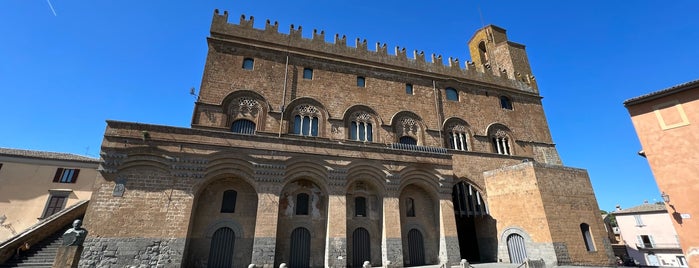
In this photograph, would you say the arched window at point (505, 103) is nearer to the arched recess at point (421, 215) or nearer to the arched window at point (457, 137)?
the arched window at point (457, 137)

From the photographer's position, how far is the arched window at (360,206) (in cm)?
1359

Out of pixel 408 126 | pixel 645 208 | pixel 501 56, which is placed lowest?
pixel 645 208

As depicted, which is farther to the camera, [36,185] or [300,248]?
[36,185]

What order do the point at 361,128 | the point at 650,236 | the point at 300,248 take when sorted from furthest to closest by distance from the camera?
the point at 650,236 → the point at 361,128 → the point at 300,248

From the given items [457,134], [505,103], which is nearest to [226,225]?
[457,134]

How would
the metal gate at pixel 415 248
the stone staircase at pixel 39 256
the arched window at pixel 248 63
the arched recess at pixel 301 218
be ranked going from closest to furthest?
the stone staircase at pixel 39 256
the arched recess at pixel 301 218
the metal gate at pixel 415 248
the arched window at pixel 248 63

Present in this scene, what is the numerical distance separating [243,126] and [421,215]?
10.3 m

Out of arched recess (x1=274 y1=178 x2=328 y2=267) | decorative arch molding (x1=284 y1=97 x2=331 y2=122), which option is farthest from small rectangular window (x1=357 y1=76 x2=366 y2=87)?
arched recess (x1=274 y1=178 x2=328 y2=267)

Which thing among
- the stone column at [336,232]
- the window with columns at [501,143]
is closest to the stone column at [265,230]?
the stone column at [336,232]

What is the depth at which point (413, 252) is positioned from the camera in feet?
44.7

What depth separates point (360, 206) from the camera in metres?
13.7

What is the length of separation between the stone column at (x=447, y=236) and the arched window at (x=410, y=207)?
1.32m

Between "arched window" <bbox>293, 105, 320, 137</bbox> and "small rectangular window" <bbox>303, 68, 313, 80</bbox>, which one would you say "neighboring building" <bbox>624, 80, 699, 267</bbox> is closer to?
"arched window" <bbox>293, 105, 320, 137</bbox>

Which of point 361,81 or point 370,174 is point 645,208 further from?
point 370,174
